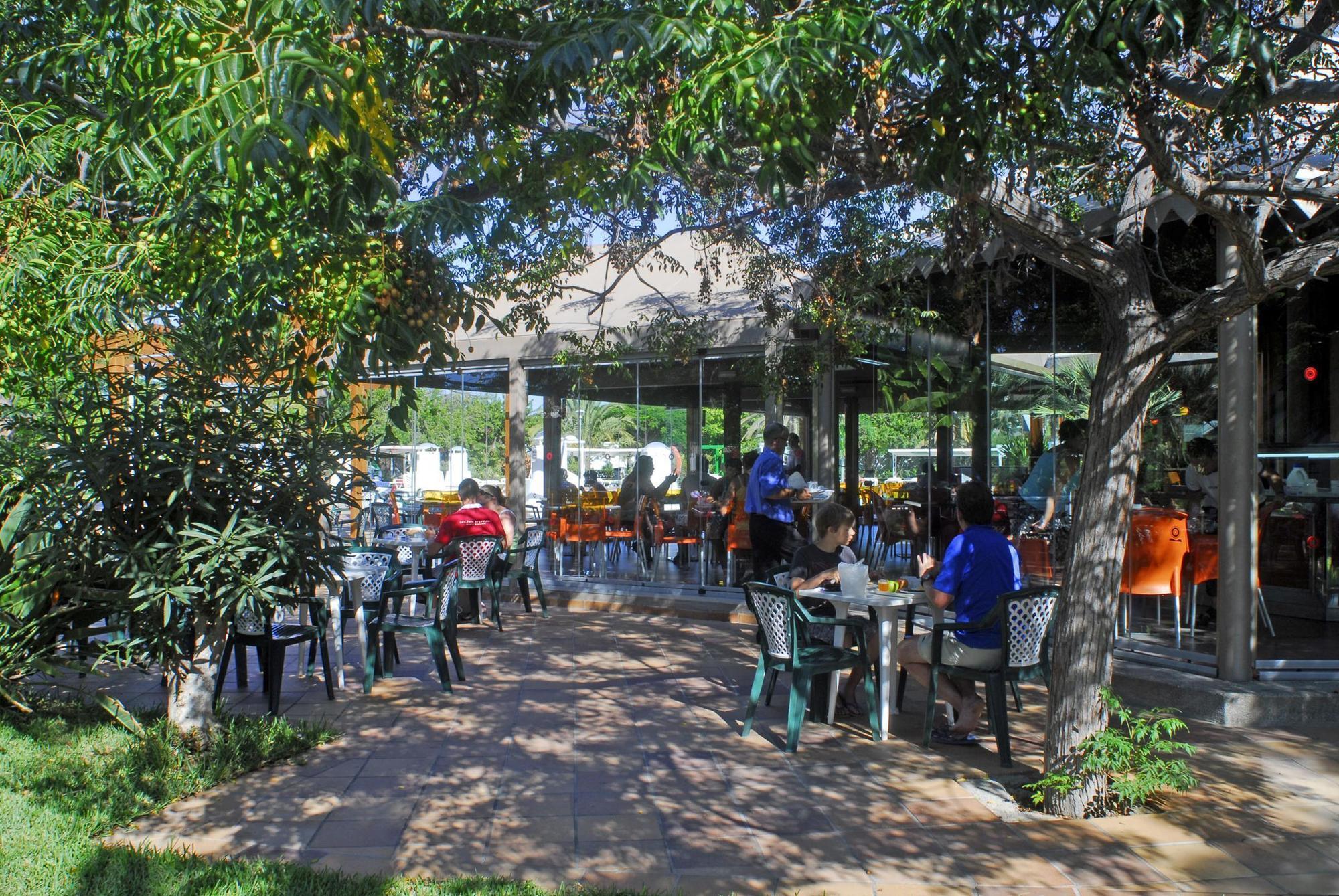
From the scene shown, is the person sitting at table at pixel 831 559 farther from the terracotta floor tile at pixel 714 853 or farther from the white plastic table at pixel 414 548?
the white plastic table at pixel 414 548

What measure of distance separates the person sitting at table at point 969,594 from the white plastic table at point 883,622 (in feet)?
0.53

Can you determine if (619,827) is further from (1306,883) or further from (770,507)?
(770,507)

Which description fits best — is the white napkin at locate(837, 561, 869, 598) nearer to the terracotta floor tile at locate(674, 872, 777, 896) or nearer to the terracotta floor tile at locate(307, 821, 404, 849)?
the terracotta floor tile at locate(674, 872, 777, 896)

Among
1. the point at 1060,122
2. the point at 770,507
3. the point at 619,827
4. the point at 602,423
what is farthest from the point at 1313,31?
the point at 602,423

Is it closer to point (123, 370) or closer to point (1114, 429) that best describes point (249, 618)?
point (123, 370)

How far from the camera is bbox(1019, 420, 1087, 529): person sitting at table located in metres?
8.36

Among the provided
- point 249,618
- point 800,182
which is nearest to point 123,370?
point 249,618

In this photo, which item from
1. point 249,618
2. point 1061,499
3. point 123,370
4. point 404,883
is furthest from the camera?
point 1061,499

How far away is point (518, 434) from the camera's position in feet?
41.5

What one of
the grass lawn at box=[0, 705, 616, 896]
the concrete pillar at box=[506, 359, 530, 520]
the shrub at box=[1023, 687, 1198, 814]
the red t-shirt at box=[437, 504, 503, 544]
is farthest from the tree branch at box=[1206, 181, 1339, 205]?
the concrete pillar at box=[506, 359, 530, 520]

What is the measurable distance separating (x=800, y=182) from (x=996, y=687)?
277cm

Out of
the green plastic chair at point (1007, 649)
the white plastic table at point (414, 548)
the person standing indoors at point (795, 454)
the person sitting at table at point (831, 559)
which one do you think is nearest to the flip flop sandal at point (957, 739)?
the green plastic chair at point (1007, 649)

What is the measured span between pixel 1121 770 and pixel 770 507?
5.12 m

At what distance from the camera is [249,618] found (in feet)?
21.1
